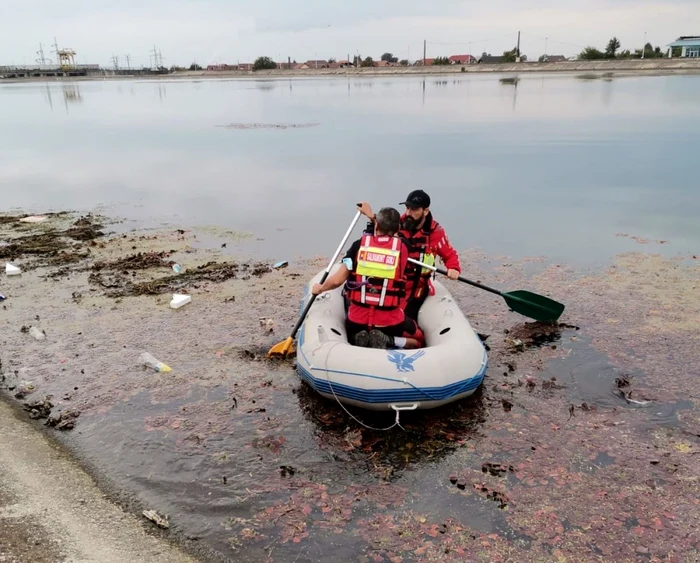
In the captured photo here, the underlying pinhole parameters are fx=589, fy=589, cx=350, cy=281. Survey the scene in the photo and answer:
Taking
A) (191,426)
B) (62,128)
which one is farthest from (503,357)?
(62,128)

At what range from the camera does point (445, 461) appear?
448 centimetres

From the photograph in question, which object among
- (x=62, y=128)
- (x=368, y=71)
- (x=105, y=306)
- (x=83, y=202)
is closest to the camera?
(x=105, y=306)

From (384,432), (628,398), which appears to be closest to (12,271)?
(384,432)

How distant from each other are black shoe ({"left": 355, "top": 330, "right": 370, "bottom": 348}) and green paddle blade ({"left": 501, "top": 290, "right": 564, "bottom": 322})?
217 centimetres

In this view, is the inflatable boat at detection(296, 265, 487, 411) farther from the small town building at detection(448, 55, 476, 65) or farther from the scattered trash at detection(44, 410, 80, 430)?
the small town building at detection(448, 55, 476, 65)

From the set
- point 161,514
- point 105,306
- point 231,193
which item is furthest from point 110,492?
point 231,193

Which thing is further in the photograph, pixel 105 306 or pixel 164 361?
pixel 105 306

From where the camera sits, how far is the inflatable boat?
4.72 m

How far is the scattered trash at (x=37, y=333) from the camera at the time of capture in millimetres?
6430

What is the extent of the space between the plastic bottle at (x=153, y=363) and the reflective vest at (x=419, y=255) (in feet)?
8.60

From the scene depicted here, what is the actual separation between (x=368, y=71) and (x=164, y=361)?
98805 millimetres

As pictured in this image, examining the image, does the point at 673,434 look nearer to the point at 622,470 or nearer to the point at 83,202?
the point at 622,470

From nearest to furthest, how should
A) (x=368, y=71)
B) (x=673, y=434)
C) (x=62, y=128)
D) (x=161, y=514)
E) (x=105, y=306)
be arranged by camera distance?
(x=161, y=514) < (x=673, y=434) < (x=105, y=306) < (x=62, y=128) < (x=368, y=71)

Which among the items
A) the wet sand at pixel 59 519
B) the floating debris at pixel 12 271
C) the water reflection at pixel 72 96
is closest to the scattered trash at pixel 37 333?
the wet sand at pixel 59 519
